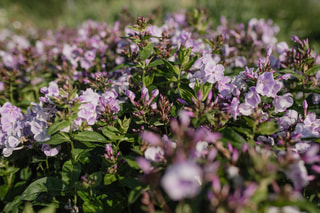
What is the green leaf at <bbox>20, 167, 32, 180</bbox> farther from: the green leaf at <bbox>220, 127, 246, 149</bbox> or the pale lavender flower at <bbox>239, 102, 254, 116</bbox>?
the pale lavender flower at <bbox>239, 102, 254, 116</bbox>

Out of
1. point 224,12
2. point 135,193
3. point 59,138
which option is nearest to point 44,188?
point 59,138

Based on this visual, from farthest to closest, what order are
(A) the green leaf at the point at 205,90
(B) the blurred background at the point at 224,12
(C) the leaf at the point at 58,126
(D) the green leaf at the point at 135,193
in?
1. (B) the blurred background at the point at 224,12
2. (A) the green leaf at the point at 205,90
3. (C) the leaf at the point at 58,126
4. (D) the green leaf at the point at 135,193

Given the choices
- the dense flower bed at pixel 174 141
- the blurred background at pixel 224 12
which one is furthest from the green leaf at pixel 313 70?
the blurred background at pixel 224 12

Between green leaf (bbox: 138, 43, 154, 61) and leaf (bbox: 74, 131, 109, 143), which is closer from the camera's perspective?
leaf (bbox: 74, 131, 109, 143)

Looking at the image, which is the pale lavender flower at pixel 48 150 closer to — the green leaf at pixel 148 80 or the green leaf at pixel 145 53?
the green leaf at pixel 148 80

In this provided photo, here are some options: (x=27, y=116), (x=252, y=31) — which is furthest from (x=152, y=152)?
(x=252, y=31)

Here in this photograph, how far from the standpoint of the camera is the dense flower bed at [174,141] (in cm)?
107

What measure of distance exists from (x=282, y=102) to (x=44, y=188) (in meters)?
1.72

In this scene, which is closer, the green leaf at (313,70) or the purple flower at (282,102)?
the purple flower at (282,102)

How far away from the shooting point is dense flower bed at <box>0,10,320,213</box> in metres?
1.07

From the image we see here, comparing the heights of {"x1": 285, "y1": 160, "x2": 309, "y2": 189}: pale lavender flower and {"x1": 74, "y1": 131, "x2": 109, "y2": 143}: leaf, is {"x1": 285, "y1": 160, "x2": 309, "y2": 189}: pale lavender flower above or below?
above

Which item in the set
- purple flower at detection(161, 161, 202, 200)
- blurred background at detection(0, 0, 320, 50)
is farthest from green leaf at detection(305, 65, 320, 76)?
blurred background at detection(0, 0, 320, 50)

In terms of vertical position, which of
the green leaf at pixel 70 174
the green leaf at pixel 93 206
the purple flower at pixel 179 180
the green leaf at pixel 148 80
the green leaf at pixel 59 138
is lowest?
the green leaf at pixel 93 206

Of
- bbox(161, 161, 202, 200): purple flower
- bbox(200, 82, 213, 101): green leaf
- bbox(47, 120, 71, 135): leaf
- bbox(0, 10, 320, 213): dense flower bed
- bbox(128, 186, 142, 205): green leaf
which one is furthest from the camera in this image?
bbox(200, 82, 213, 101): green leaf
